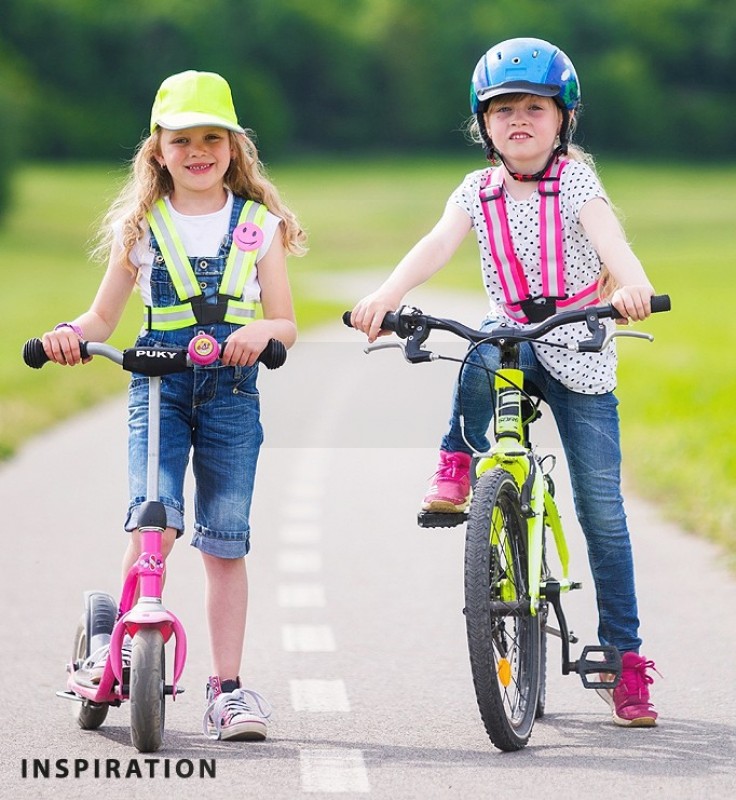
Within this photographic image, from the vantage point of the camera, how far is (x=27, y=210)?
97.3m

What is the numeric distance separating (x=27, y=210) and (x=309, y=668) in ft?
304

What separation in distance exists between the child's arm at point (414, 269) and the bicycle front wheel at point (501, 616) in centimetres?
56

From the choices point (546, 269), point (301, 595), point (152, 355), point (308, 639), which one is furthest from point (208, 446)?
point (301, 595)

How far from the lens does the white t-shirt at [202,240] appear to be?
5.77 metres

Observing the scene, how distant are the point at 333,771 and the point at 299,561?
165 inches

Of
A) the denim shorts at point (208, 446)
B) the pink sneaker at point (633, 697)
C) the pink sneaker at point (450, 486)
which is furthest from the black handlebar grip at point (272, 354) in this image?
the pink sneaker at point (633, 697)

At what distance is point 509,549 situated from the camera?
562 centimetres

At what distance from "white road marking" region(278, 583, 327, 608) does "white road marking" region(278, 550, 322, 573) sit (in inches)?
15.8

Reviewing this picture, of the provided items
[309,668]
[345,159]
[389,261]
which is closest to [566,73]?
[309,668]

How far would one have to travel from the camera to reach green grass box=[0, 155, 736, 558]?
13.4 meters

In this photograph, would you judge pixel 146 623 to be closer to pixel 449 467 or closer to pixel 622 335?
pixel 449 467

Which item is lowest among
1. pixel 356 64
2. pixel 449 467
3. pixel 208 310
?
pixel 449 467

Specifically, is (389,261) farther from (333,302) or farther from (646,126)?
(646,126)

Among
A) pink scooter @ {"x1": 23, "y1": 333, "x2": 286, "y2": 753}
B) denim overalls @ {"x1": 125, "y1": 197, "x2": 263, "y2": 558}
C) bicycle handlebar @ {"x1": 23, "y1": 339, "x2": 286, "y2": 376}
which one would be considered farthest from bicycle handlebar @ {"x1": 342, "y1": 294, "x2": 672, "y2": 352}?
denim overalls @ {"x1": 125, "y1": 197, "x2": 263, "y2": 558}
